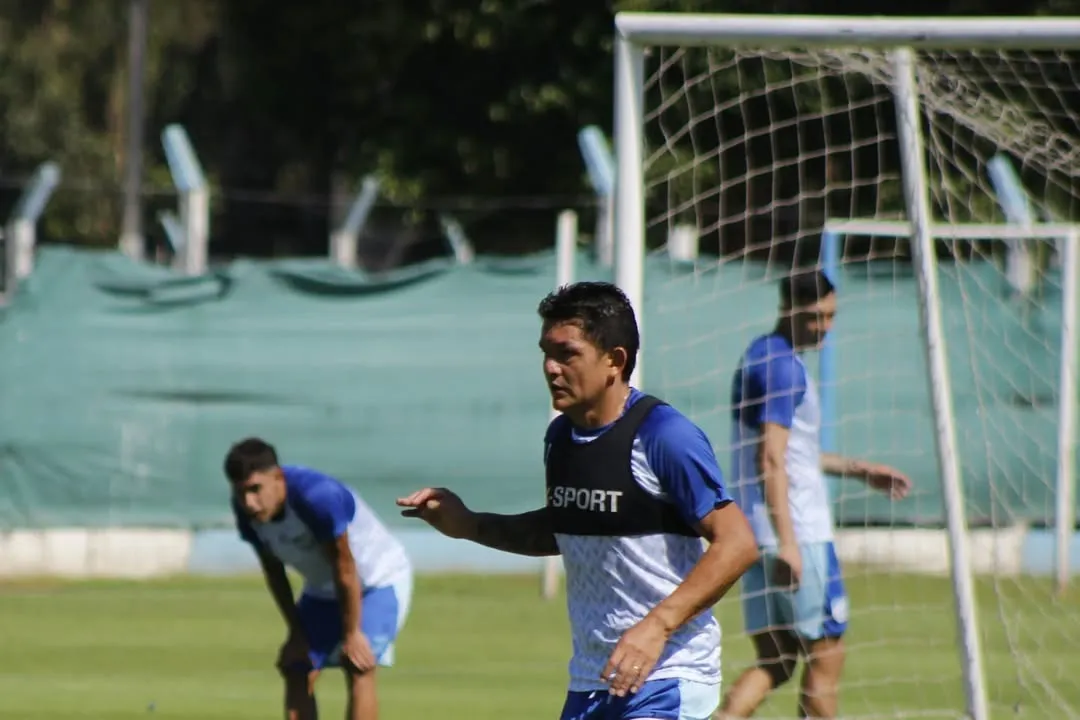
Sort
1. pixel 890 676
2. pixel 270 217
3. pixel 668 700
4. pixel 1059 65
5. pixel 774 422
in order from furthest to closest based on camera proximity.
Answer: pixel 270 217
pixel 1059 65
pixel 890 676
pixel 774 422
pixel 668 700

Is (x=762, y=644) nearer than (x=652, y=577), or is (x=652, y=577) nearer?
(x=652, y=577)

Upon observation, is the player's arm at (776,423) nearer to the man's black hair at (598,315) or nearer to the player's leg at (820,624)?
the player's leg at (820,624)

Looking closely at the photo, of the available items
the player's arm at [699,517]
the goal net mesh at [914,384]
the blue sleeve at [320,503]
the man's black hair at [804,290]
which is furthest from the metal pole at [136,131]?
the player's arm at [699,517]

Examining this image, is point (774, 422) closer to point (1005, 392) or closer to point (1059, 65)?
point (1005, 392)

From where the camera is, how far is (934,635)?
12727 millimetres

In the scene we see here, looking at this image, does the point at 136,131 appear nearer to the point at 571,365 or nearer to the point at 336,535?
the point at 336,535

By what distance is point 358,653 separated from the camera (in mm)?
8195

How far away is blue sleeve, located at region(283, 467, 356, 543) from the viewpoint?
26.7 ft

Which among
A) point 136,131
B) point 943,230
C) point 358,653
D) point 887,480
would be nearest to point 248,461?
point 358,653

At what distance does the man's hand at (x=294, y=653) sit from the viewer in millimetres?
8484

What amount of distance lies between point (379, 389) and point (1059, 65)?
266 inches

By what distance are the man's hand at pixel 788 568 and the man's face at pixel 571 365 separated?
278cm

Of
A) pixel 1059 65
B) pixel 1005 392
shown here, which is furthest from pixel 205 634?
pixel 1059 65

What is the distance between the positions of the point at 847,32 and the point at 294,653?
3368 millimetres
